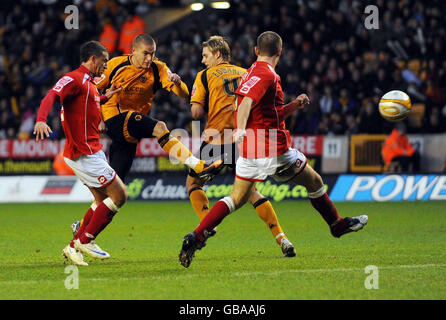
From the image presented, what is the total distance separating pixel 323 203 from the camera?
841 centimetres

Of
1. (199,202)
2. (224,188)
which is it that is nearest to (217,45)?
(199,202)

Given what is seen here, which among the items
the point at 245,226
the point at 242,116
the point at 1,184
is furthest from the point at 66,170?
the point at 242,116

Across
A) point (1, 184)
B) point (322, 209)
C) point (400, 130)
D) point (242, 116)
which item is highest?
point (242, 116)

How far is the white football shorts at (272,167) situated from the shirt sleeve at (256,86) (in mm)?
591

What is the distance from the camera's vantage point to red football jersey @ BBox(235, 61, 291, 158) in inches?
298

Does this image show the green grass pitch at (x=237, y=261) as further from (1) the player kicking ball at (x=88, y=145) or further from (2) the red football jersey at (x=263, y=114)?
(2) the red football jersey at (x=263, y=114)

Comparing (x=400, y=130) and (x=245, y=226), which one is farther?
(x=400, y=130)

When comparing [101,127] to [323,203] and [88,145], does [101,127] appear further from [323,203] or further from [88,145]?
[323,203]

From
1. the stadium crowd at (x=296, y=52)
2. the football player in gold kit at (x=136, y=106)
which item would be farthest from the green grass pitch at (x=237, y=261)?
the stadium crowd at (x=296, y=52)

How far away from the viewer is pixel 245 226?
1238cm

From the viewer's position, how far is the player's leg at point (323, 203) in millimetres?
8234

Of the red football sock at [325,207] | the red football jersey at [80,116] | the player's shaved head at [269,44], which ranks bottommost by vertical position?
the red football sock at [325,207]
